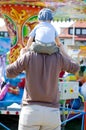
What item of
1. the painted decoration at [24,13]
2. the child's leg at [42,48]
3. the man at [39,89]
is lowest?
the man at [39,89]

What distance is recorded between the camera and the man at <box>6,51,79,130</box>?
2576 millimetres

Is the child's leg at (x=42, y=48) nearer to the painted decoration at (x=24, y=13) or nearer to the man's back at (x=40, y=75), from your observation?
the man's back at (x=40, y=75)

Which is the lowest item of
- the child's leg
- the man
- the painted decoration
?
the man

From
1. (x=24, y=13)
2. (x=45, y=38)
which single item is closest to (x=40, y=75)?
(x=45, y=38)

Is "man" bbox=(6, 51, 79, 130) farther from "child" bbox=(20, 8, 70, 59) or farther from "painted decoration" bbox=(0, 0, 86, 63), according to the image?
"painted decoration" bbox=(0, 0, 86, 63)

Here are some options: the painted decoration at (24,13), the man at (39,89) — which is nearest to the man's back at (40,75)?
the man at (39,89)

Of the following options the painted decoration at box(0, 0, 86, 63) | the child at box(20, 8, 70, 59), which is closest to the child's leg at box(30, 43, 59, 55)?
the child at box(20, 8, 70, 59)

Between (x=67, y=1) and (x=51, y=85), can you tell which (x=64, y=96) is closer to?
(x=51, y=85)

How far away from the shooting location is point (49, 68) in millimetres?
2598

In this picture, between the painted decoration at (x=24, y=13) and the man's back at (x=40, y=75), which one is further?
the painted decoration at (x=24, y=13)

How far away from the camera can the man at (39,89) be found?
Result: 2.58 metres

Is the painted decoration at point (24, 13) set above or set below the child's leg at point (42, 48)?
above

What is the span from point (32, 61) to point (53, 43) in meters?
0.22

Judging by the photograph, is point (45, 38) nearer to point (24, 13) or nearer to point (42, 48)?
point (42, 48)
